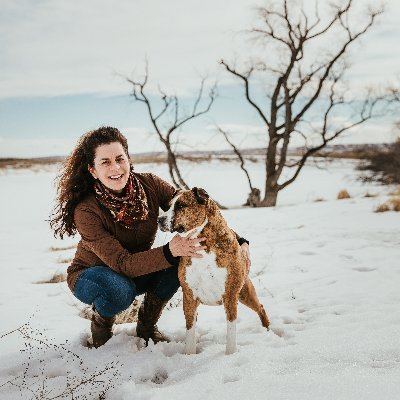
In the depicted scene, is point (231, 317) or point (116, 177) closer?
point (231, 317)

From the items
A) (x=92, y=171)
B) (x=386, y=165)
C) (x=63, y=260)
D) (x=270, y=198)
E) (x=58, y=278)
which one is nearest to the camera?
(x=92, y=171)

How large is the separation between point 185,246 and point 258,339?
112cm

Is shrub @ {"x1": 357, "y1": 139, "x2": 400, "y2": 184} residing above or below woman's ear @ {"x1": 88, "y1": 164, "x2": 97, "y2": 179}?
below

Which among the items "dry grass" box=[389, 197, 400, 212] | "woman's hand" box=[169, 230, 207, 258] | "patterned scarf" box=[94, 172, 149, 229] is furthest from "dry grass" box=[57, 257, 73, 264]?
"dry grass" box=[389, 197, 400, 212]

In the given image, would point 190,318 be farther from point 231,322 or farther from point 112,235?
point 112,235

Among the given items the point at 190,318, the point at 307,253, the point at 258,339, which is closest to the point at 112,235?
the point at 190,318

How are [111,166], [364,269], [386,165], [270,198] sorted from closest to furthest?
1. [111,166]
2. [364,269]
3. [270,198]
4. [386,165]

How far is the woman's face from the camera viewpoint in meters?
3.11

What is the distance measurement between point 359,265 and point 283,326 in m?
2.43

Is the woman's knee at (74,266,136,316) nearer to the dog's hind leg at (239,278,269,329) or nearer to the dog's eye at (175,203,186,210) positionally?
the dog's eye at (175,203,186,210)

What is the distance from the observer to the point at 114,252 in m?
3.00

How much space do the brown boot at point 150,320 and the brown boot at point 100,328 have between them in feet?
0.92

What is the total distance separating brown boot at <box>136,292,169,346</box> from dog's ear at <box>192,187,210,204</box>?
43.9 inches

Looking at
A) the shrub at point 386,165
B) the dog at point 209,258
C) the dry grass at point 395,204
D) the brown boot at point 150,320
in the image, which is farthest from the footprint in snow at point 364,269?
the shrub at point 386,165
